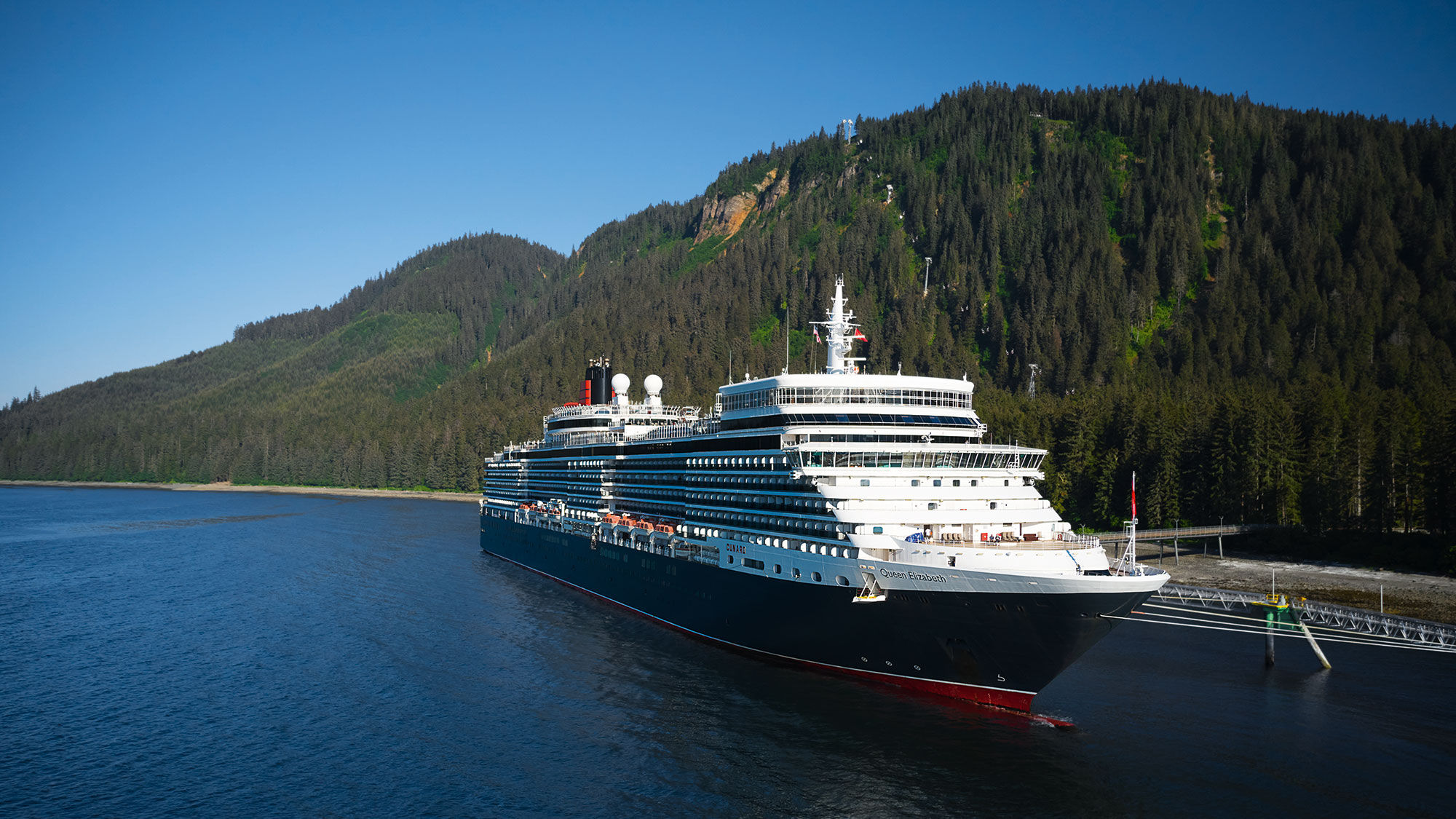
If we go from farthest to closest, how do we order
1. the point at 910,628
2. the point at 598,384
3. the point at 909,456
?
the point at 598,384 → the point at 909,456 → the point at 910,628

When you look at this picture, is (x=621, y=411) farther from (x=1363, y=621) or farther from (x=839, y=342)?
(x=1363, y=621)

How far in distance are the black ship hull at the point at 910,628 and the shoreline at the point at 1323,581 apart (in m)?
31.3

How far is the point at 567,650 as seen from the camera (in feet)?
154

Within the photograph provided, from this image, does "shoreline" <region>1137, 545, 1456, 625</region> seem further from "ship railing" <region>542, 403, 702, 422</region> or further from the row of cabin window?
"ship railing" <region>542, 403, 702, 422</region>

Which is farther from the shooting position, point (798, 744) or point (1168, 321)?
point (1168, 321)

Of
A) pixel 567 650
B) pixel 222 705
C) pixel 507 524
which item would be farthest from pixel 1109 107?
pixel 222 705

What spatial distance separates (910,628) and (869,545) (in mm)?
3696

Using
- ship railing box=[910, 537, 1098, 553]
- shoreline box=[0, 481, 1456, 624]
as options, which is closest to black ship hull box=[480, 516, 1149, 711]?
ship railing box=[910, 537, 1098, 553]

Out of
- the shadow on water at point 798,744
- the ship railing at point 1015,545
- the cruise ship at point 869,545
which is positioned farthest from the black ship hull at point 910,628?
the ship railing at point 1015,545

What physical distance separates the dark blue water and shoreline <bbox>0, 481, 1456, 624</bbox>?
34.6 feet

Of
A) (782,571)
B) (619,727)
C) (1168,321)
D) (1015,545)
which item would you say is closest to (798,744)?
(619,727)

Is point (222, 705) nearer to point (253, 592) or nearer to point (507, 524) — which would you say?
point (253, 592)

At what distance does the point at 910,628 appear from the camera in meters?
34.8

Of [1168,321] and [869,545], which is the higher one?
[1168,321]
